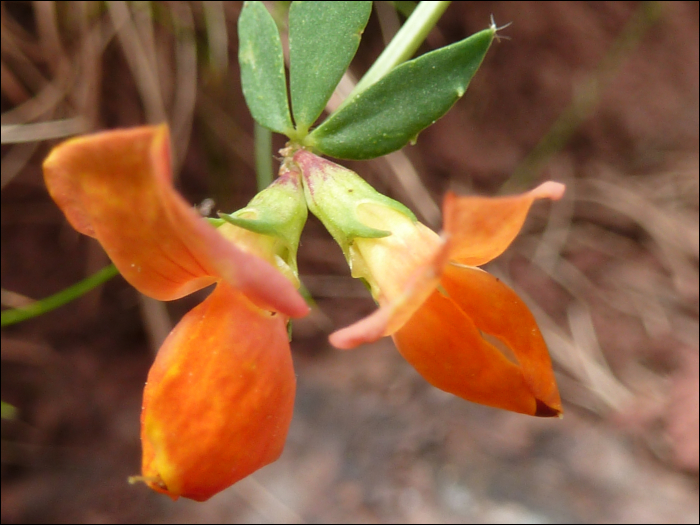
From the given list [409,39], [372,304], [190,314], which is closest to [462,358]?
[190,314]

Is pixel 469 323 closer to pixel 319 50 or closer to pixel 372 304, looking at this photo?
pixel 319 50

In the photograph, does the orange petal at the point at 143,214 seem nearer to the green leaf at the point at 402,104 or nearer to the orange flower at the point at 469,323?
the orange flower at the point at 469,323

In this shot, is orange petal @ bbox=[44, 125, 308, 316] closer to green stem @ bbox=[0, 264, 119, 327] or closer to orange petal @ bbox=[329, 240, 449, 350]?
orange petal @ bbox=[329, 240, 449, 350]

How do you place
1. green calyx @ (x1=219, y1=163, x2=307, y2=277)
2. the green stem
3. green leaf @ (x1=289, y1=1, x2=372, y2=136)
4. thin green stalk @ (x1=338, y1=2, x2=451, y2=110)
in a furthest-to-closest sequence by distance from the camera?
the green stem < thin green stalk @ (x1=338, y1=2, x2=451, y2=110) < green leaf @ (x1=289, y1=1, x2=372, y2=136) < green calyx @ (x1=219, y1=163, x2=307, y2=277)

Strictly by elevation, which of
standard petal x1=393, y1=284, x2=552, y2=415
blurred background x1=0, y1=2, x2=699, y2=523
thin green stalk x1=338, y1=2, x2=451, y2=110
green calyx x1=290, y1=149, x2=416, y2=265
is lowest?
blurred background x1=0, y1=2, x2=699, y2=523

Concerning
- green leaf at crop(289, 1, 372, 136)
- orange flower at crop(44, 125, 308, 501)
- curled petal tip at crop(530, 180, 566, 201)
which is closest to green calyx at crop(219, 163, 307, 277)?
orange flower at crop(44, 125, 308, 501)

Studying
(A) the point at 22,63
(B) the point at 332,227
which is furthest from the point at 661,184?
(A) the point at 22,63

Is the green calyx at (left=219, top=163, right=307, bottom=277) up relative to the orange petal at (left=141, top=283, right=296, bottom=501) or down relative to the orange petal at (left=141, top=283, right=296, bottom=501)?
up

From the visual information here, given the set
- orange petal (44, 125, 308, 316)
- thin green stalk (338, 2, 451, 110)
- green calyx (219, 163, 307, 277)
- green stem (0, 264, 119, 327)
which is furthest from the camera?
green stem (0, 264, 119, 327)

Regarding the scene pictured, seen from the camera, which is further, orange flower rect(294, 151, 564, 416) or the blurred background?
the blurred background
